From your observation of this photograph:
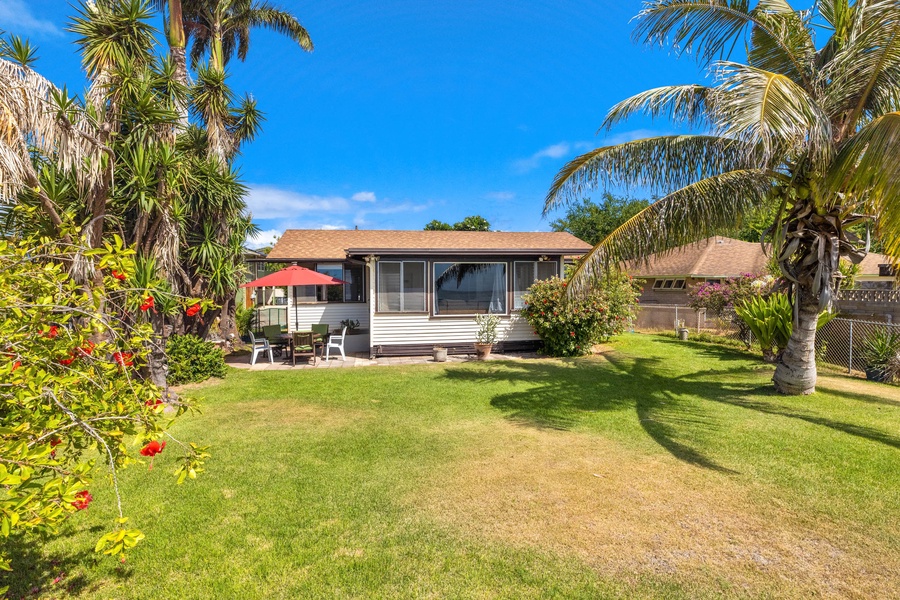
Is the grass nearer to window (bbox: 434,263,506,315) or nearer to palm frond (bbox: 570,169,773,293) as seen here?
palm frond (bbox: 570,169,773,293)

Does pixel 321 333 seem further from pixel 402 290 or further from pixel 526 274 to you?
pixel 526 274

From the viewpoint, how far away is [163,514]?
4.12 metres

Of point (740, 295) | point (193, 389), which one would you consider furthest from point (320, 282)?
point (740, 295)

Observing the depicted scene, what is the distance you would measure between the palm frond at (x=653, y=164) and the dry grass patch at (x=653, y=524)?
534 centimetres

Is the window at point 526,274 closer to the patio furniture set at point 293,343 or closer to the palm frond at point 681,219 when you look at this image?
the patio furniture set at point 293,343

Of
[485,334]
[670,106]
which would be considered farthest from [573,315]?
[670,106]

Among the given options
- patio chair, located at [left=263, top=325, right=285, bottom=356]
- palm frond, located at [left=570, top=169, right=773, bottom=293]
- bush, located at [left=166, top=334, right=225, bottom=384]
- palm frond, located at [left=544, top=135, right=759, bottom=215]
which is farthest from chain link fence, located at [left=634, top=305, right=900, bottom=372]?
bush, located at [left=166, top=334, right=225, bottom=384]

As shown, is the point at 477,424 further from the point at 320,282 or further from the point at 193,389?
the point at 320,282

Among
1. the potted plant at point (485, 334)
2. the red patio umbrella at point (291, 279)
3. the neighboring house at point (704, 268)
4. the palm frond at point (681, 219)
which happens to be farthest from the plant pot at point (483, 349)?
the neighboring house at point (704, 268)

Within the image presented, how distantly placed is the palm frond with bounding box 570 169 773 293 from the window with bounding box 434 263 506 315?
20.2ft

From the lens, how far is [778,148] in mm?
6293

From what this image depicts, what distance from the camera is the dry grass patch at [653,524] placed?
323 cm

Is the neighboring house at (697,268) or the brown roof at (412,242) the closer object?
→ the brown roof at (412,242)

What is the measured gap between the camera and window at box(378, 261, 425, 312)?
513 inches
